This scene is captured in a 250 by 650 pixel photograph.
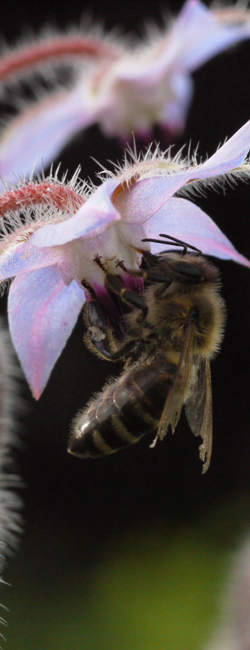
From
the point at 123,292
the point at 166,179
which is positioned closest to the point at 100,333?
the point at 123,292

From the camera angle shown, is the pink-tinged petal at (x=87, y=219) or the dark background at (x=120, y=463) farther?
the dark background at (x=120, y=463)

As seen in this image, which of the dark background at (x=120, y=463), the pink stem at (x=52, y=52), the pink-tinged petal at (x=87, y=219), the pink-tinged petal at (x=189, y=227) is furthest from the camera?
the dark background at (x=120, y=463)

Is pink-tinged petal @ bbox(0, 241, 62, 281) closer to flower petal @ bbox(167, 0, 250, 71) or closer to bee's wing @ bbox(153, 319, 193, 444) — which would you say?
bee's wing @ bbox(153, 319, 193, 444)

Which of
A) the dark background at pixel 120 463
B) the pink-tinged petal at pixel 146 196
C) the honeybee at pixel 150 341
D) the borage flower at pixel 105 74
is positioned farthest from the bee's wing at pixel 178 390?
the dark background at pixel 120 463

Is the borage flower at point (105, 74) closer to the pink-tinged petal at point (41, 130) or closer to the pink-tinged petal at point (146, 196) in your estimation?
the pink-tinged petal at point (41, 130)

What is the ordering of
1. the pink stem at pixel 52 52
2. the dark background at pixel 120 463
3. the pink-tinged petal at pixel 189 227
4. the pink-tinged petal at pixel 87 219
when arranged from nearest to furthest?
the pink-tinged petal at pixel 87 219 → the pink-tinged petal at pixel 189 227 → the pink stem at pixel 52 52 → the dark background at pixel 120 463

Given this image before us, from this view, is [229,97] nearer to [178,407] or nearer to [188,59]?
[188,59]

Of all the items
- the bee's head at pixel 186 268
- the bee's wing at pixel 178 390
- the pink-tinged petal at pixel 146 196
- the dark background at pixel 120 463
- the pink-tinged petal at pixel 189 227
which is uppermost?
the pink-tinged petal at pixel 146 196

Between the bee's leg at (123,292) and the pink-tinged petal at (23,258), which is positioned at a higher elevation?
the pink-tinged petal at (23,258)
